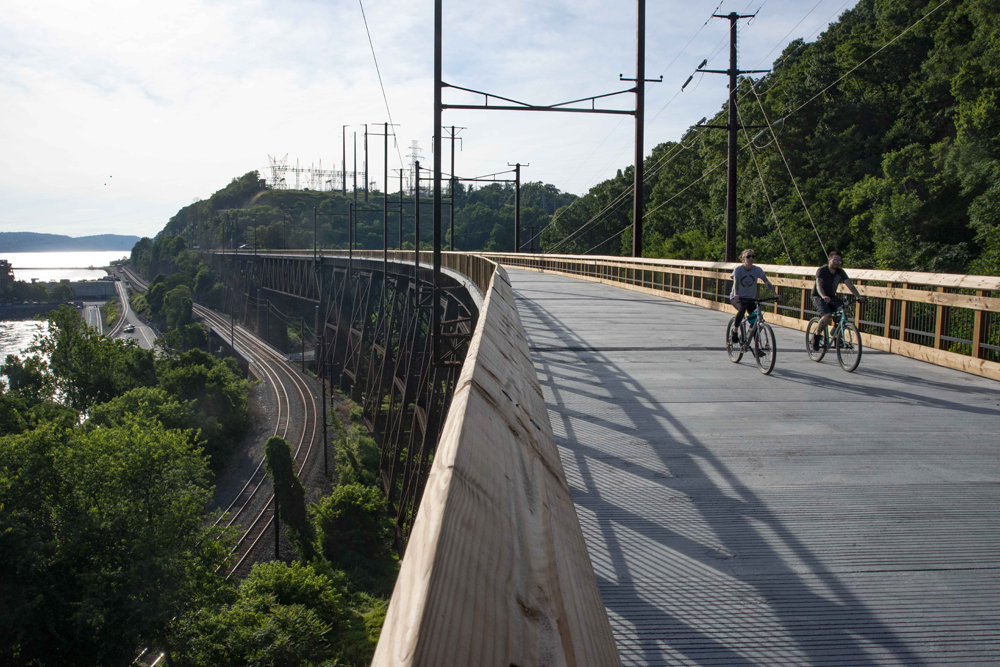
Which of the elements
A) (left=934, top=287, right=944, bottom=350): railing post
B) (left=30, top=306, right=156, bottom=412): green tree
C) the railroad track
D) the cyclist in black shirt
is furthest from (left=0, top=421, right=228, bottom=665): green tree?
(left=30, top=306, right=156, bottom=412): green tree

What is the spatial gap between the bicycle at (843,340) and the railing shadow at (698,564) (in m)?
3.39

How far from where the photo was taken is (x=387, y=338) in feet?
106

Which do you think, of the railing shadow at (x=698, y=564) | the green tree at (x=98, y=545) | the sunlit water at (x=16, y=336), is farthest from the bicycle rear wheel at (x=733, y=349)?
the sunlit water at (x=16, y=336)

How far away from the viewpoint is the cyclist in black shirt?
7.83 m

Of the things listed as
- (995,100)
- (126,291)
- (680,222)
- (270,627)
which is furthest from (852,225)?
(126,291)

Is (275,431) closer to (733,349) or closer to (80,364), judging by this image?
(80,364)

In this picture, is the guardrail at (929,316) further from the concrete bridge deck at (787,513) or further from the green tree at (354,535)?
the green tree at (354,535)

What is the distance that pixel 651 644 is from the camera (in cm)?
217

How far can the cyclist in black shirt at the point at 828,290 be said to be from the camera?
7.83 metres

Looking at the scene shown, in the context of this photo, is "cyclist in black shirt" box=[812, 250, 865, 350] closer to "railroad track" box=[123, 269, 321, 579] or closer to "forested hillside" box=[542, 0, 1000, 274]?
"forested hillside" box=[542, 0, 1000, 274]

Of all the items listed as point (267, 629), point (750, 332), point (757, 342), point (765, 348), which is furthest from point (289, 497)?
point (765, 348)

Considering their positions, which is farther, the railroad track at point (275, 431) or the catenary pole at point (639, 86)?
the railroad track at point (275, 431)

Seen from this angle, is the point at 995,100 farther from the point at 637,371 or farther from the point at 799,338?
the point at 637,371

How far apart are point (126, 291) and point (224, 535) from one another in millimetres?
123127
